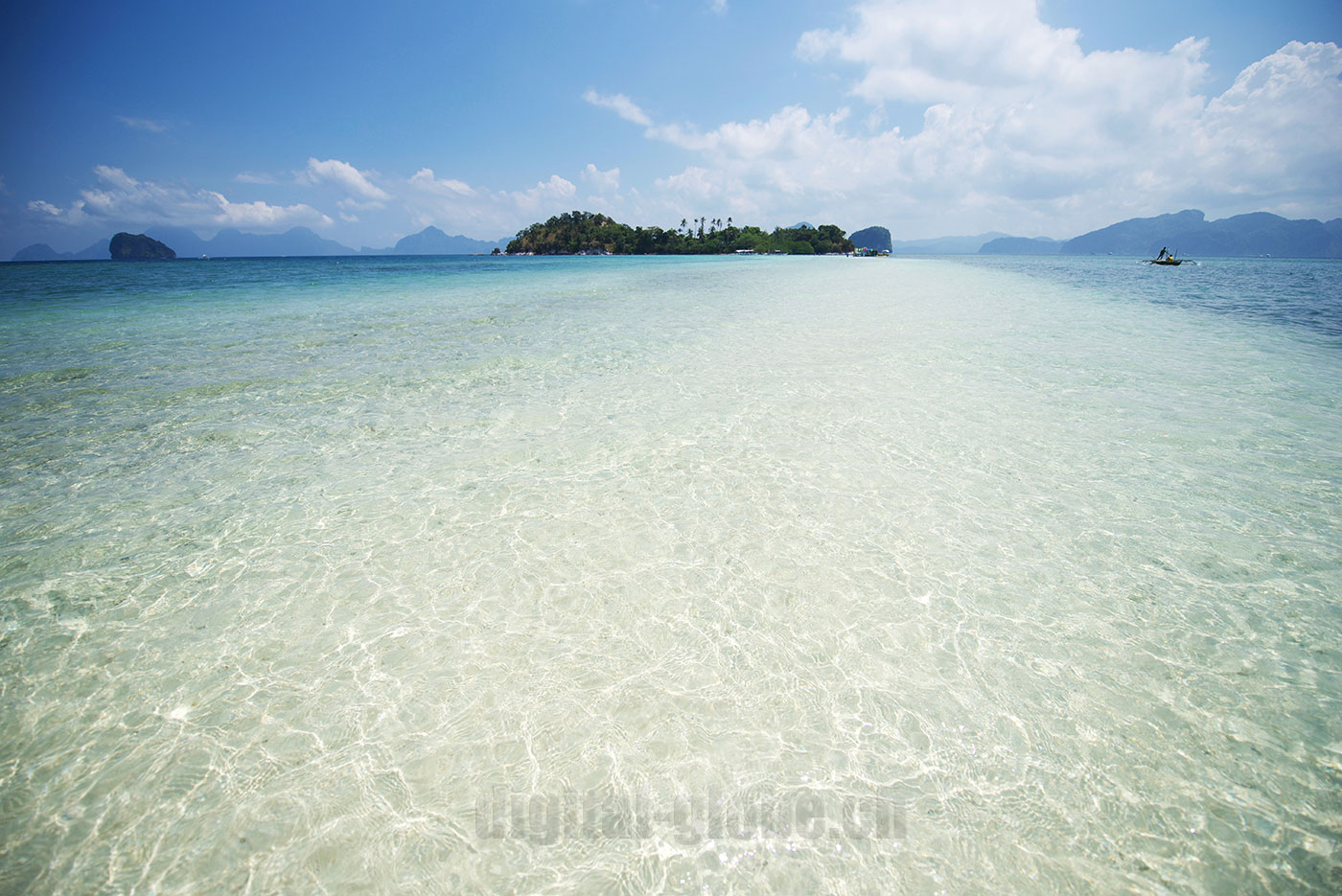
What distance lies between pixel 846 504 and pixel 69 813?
172 inches

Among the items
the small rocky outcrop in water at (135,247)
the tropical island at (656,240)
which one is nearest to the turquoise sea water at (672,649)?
the tropical island at (656,240)

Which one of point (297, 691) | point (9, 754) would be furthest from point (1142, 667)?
point (9, 754)

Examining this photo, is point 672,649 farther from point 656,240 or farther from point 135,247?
point 135,247

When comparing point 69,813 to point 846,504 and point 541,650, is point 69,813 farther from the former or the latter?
point 846,504

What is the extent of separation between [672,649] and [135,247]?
22073 cm

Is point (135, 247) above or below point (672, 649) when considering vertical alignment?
above

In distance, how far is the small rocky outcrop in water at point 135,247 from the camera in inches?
5797

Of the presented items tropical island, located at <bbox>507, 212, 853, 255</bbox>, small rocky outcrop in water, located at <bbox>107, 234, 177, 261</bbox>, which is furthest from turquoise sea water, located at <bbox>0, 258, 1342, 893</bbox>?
small rocky outcrop in water, located at <bbox>107, 234, 177, 261</bbox>

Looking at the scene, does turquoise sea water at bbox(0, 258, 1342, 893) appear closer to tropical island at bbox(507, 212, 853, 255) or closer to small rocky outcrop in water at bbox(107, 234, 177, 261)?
tropical island at bbox(507, 212, 853, 255)

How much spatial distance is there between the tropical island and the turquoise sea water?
12842 cm

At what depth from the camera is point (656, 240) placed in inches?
5295

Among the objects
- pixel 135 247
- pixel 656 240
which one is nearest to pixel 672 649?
pixel 656 240

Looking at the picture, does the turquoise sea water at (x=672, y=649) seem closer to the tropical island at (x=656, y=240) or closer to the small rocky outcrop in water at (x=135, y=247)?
the tropical island at (x=656, y=240)

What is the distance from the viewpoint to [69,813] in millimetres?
1931
